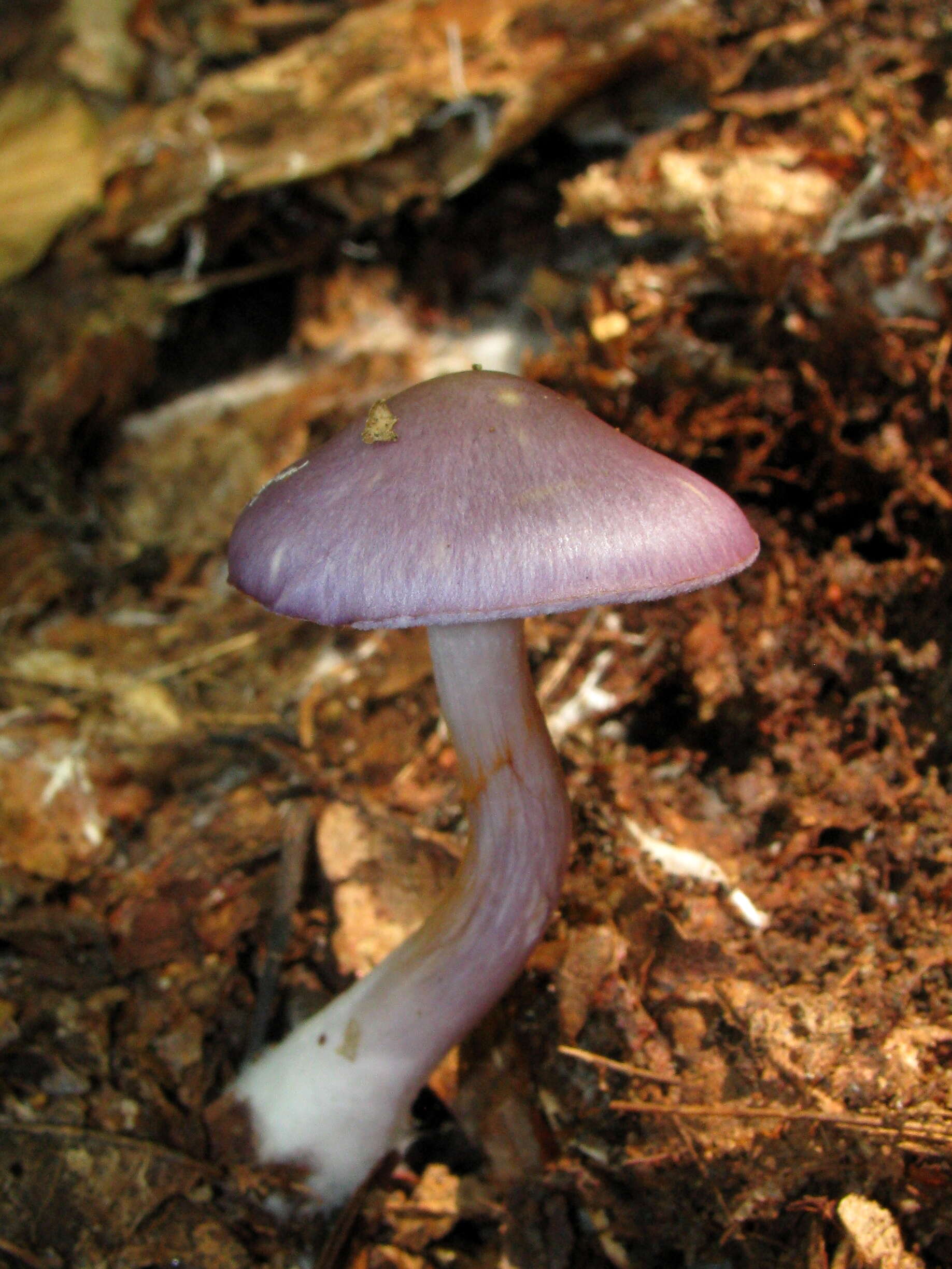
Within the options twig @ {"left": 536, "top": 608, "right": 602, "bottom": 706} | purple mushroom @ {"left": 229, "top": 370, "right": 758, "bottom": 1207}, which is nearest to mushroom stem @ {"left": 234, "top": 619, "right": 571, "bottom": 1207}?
purple mushroom @ {"left": 229, "top": 370, "right": 758, "bottom": 1207}

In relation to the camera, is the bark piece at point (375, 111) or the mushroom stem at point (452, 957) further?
the bark piece at point (375, 111)

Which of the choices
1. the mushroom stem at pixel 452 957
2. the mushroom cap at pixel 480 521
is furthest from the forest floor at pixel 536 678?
the mushroom cap at pixel 480 521

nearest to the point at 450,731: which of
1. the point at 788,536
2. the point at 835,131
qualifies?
the point at 788,536

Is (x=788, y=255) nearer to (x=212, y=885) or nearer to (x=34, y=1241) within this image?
(x=212, y=885)

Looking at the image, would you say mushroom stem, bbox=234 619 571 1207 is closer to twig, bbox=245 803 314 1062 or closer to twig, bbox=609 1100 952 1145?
twig, bbox=245 803 314 1062

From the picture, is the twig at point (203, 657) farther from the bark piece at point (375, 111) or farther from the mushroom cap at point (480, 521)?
the bark piece at point (375, 111)

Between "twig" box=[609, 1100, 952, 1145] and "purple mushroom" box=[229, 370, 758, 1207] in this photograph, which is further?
"twig" box=[609, 1100, 952, 1145]

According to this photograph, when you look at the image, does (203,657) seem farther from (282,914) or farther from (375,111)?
(375,111)
